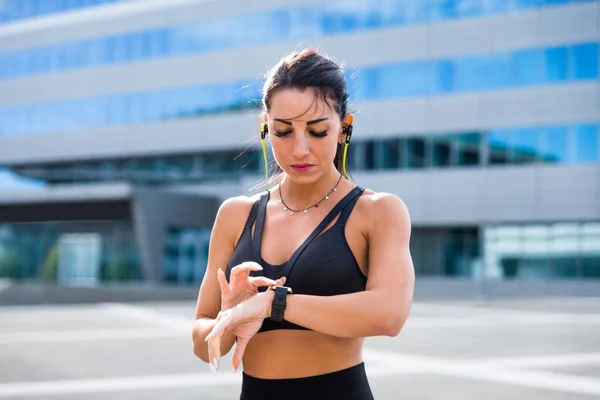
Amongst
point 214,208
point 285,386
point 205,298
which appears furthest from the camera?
point 214,208

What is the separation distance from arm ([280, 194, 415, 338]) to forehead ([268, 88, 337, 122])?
32cm

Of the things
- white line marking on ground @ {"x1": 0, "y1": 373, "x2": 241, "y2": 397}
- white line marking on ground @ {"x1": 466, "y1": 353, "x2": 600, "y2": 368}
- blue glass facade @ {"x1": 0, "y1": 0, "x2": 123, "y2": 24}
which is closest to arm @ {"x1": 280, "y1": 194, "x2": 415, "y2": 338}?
white line marking on ground @ {"x1": 0, "y1": 373, "x2": 241, "y2": 397}

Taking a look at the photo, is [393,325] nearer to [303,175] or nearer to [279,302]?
[279,302]

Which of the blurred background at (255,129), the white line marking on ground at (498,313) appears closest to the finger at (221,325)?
the white line marking on ground at (498,313)

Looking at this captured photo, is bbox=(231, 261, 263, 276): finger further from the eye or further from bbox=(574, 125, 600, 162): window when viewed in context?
bbox=(574, 125, 600, 162): window

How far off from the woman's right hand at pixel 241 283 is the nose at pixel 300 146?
38 centimetres

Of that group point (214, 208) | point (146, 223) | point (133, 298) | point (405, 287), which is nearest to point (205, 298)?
point (405, 287)

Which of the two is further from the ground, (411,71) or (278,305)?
(411,71)

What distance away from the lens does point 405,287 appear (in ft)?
8.44

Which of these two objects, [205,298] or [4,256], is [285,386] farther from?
[4,256]

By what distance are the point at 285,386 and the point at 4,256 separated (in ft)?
149

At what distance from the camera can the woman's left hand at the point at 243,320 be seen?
2.43m

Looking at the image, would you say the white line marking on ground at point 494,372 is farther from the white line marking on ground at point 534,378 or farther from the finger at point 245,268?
the finger at point 245,268

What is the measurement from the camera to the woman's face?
2629mm
